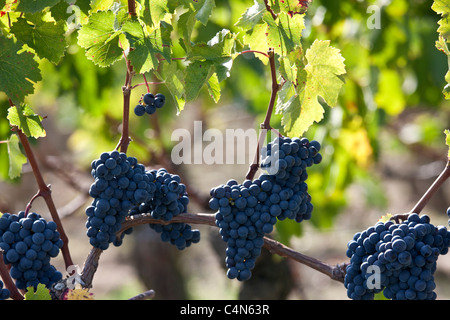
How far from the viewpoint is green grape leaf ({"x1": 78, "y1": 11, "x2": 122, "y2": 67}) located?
33.4 inches

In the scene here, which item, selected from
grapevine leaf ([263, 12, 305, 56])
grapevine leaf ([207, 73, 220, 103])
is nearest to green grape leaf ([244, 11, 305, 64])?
grapevine leaf ([263, 12, 305, 56])

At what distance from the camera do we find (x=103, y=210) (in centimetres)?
82

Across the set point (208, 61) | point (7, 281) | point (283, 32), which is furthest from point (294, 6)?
point (7, 281)

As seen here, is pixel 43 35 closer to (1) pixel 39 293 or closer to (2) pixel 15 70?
(2) pixel 15 70

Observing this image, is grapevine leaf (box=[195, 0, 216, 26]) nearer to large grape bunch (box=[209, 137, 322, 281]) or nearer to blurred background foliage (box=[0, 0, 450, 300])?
large grape bunch (box=[209, 137, 322, 281])

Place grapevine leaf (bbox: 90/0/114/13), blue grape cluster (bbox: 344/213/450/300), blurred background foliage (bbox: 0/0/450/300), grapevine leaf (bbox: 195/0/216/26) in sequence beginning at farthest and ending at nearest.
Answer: blurred background foliage (bbox: 0/0/450/300)
grapevine leaf (bbox: 90/0/114/13)
grapevine leaf (bbox: 195/0/216/26)
blue grape cluster (bbox: 344/213/450/300)

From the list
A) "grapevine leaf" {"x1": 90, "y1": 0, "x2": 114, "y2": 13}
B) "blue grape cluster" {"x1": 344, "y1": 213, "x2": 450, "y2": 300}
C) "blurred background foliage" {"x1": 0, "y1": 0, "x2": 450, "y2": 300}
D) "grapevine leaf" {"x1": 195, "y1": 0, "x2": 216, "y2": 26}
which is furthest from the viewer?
"blurred background foliage" {"x1": 0, "y1": 0, "x2": 450, "y2": 300}

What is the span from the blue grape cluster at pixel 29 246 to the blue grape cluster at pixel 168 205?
0.15m

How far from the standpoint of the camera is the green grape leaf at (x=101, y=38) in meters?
0.85

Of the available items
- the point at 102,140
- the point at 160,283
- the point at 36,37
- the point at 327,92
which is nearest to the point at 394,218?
the point at 327,92

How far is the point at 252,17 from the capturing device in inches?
34.6

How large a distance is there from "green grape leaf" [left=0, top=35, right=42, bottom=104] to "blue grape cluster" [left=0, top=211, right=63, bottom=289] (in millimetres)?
198

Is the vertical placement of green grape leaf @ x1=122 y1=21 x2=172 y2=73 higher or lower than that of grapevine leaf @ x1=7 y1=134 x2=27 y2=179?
higher

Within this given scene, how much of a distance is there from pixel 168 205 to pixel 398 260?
0.36 m
